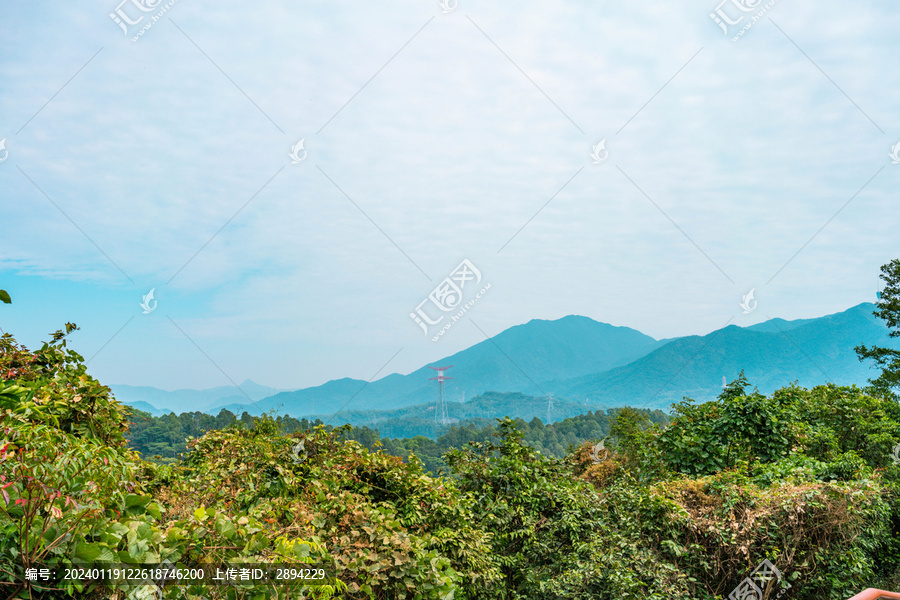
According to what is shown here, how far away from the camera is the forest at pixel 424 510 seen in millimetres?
1898

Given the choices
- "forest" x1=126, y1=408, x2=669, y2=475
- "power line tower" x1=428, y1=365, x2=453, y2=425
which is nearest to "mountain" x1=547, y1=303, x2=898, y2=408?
"power line tower" x1=428, y1=365, x2=453, y2=425

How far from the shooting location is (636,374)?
138m

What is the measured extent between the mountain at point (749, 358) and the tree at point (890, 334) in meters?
103

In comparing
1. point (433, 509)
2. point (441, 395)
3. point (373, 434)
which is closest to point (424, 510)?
point (433, 509)

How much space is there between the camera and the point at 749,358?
427 ft

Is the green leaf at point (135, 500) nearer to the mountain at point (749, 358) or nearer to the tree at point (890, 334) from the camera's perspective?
the tree at point (890, 334)

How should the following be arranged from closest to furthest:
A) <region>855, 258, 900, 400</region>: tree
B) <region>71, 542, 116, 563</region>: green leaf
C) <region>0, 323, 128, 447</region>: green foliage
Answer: <region>71, 542, 116, 563</region>: green leaf < <region>0, 323, 128, 447</region>: green foliage < <region>855, 258, 900, 400</region>: tree

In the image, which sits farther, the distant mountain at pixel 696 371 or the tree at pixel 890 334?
the distant mountain at pixel 696 371

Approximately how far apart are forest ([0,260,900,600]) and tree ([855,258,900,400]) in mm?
17345

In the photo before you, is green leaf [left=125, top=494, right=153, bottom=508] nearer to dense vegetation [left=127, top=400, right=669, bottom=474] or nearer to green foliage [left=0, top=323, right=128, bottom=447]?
green foliage [left=0, top=323, right=128, bottom=447]

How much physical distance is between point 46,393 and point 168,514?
5.68 ft

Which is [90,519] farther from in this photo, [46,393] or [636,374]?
[636,374]

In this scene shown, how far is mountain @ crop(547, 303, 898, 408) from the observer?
124 metres

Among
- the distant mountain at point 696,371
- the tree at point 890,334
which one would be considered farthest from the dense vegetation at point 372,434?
the distant mountain at point 696,371
